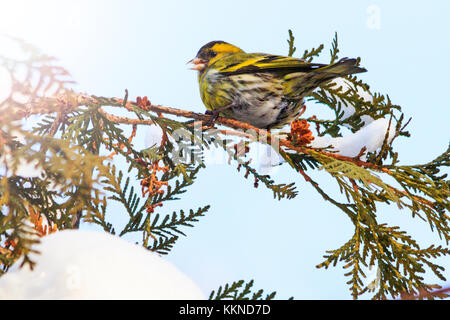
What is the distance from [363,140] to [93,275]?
78.6 inches

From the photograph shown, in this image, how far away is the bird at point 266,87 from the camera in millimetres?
2838

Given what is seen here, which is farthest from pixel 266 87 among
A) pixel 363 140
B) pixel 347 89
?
pixel 363 140

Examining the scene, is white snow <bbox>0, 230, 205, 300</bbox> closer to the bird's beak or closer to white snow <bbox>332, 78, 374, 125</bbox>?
white snow <bbox>332, 78, 374, 125</bbox>

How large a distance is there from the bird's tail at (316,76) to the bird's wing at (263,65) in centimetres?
4

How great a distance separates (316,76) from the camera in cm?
283

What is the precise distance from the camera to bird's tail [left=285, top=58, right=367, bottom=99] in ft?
8.64

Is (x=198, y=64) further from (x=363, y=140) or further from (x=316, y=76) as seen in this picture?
(x=363, y=140)

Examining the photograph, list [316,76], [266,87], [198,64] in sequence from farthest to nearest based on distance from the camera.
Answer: [198,64]
[266,87]
[316,76]

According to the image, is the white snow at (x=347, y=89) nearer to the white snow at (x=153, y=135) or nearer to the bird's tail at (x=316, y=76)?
the bird's tail at (x=316, y=76)

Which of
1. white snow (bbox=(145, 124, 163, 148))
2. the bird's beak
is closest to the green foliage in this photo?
white snow (bbox=(145, 124, 163, 148))
